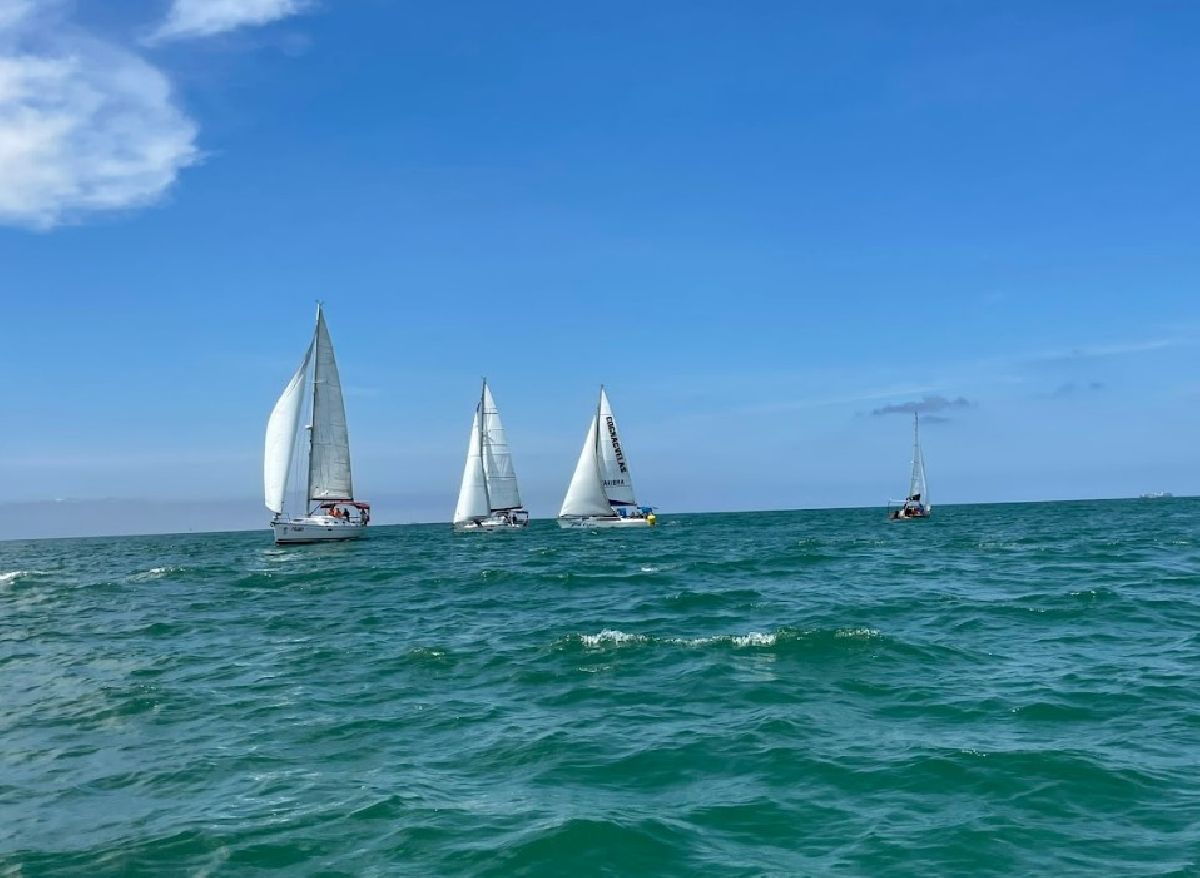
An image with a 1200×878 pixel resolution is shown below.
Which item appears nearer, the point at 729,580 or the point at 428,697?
the point at 428,697

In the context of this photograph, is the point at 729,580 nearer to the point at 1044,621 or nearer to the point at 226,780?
the point at 1044,621

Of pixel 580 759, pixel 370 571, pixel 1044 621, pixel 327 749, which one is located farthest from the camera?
pixel 370 571

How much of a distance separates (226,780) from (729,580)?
2788 centimetres

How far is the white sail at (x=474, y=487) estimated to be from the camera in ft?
321

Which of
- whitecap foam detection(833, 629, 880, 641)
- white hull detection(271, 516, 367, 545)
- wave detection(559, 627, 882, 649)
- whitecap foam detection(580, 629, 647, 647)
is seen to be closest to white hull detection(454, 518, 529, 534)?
white hull detection(271, 516, 367, 545)

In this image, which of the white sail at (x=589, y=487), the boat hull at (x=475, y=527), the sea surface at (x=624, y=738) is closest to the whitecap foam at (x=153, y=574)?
the sea surface at (x=624, y=738)

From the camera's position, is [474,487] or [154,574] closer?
[154,574]

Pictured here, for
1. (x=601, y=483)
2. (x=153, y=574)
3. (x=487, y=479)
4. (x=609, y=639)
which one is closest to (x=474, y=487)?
(x=487, y=479)

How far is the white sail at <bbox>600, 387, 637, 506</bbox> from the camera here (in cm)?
10200

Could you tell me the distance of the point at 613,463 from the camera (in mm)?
104250

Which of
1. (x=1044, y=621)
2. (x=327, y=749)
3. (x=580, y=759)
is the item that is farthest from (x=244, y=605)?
(x=1044, y=621)

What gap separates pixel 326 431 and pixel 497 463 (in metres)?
26.4

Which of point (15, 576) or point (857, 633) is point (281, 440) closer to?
point (15, 576)

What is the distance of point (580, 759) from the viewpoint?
13539mm
